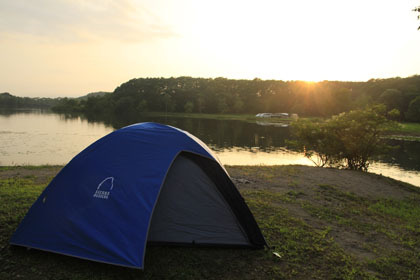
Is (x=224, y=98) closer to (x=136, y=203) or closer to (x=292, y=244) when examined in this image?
(x=292, y=244)

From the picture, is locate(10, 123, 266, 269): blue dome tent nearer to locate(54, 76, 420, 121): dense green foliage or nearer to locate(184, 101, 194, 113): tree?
locate(54, 76, 420, 121): dense green foliage

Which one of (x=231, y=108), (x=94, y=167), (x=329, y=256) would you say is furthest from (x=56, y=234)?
(x=231, y=108)

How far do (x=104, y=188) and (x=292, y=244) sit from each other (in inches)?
135

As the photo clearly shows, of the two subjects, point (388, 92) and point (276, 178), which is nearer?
point (276, 178)

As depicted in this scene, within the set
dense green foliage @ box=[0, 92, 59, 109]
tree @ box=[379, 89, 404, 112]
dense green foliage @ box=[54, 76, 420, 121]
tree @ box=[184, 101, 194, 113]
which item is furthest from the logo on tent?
dense green foliage @ box=[0, 92, 59, 109]

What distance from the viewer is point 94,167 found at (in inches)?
180

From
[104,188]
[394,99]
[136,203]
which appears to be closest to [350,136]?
[136,203]

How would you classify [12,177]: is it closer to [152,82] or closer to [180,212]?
[180,212]

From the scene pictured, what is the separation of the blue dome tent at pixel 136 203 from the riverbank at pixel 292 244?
23 centimetres

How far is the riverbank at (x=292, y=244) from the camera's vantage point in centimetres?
408

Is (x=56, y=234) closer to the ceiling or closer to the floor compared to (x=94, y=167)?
closer to the floor

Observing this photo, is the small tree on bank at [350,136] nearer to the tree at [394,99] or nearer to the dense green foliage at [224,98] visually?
the tree at [394,99]

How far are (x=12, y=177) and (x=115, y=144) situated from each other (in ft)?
22.3

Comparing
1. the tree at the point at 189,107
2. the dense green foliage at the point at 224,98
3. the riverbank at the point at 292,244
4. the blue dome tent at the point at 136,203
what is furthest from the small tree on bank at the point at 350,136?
the tree at the point at 189,107
